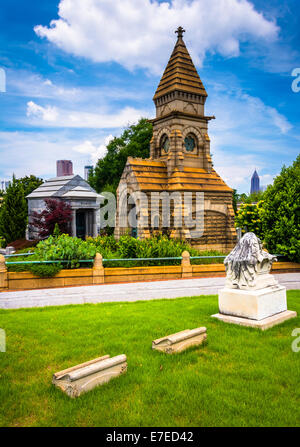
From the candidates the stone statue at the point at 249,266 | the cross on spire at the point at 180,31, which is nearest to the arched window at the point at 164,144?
the cross on spire at the point at 180,31

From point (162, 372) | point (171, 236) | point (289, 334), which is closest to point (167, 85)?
point (171, 236)

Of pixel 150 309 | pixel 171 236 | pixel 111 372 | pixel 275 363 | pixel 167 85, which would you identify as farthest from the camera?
pixel 167 85

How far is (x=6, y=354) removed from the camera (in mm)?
6094

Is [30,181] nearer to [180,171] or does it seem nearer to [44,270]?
[180,171]

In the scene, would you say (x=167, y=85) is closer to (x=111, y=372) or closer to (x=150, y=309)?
(x=150, y=309)

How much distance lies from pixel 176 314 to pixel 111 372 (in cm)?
384

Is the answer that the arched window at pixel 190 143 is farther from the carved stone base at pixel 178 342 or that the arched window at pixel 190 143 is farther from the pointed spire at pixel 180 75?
the carved stone base at pixel 178 342

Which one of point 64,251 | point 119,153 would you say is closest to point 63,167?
point 119,153

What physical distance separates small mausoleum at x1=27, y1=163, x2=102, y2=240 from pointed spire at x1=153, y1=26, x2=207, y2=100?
1254cm

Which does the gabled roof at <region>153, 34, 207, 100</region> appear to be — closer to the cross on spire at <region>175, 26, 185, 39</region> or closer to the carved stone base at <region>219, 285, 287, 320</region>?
the cross on spire at <region>175, 26, 185, 39</region>

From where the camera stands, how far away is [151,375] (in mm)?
5270

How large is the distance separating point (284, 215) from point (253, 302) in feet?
31.3

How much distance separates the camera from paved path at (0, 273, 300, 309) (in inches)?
425

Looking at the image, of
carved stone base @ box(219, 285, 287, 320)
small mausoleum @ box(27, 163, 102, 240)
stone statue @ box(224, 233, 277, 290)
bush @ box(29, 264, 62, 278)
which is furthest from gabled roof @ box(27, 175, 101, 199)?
carved stone base @ box(219, 285, 287, 320)
